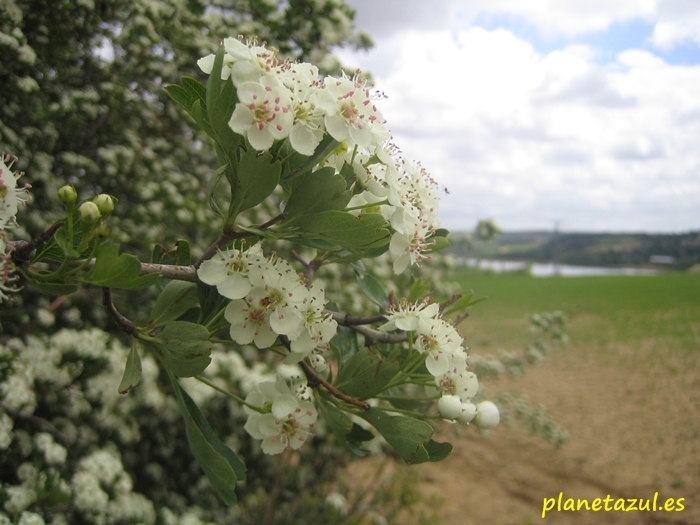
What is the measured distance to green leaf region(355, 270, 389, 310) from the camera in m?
1.17

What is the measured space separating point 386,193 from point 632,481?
653 cm

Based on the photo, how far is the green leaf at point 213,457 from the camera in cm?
86

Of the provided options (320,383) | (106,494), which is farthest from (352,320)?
(106,494)

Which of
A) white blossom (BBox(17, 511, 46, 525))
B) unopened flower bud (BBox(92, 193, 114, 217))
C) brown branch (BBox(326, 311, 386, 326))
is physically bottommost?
white blossom (BBox(17, 511, 46, 525))

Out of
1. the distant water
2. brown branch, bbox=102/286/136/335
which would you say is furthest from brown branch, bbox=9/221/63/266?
the distant water

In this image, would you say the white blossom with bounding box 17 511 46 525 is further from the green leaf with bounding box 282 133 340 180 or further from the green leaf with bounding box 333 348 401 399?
the green leaf with bounding box 282 133 340 180

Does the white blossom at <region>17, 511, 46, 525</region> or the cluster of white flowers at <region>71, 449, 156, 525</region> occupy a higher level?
the white blossom at <region>17, 511, 46, 525</region>

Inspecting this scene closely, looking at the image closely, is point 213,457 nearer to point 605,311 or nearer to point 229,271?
point 229,271

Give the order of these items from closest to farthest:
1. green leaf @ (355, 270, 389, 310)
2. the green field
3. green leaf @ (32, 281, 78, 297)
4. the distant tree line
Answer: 1. green leaf @ (32, 281, 78, 297)
2. green leaf @ (355, 270, 389, 310)
3. the distant tree line
4. the green field

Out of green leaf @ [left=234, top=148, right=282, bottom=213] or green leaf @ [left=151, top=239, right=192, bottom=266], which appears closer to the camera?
green leaf @ [left=234, top=148, right=282, bottom=213]

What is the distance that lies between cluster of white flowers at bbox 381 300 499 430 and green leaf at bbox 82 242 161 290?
45cm

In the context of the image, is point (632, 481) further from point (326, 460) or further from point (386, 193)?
point (386, 193)

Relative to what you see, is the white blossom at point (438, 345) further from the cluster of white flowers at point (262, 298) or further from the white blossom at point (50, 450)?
the white blossom at point (50, 450)

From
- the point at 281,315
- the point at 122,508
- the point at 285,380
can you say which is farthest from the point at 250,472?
the point at 281,315
